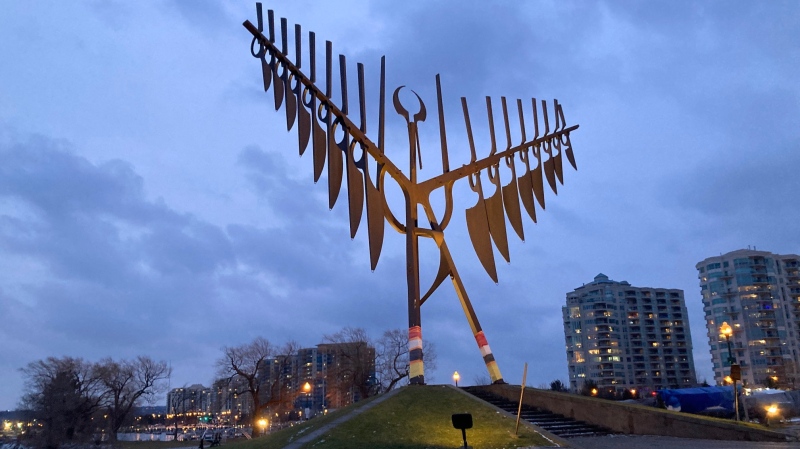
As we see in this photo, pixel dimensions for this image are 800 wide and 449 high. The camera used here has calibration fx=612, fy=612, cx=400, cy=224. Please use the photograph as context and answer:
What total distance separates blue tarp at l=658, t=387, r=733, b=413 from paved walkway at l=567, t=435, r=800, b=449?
1182 centimetres

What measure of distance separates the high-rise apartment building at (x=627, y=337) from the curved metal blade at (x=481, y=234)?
8823 centimetres

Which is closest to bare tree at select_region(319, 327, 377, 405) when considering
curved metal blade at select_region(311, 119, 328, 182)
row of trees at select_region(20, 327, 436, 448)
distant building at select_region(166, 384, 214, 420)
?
row of trees at select_region(20, 327, 436, 448)

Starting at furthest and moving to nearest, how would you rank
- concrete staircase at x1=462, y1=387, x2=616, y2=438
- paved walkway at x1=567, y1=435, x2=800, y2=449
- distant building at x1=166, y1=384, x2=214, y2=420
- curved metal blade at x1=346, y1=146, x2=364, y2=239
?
distant building at x1=166, y1=384, x2=214, y2=420 → curved metal blade at x1=346, y1=146, x2=364, y2=239 → concrete staircase at x1=462, y1=387, x2=616, y2=438 → paved walkway at x1=567, y1=435, x2=800, y2=449

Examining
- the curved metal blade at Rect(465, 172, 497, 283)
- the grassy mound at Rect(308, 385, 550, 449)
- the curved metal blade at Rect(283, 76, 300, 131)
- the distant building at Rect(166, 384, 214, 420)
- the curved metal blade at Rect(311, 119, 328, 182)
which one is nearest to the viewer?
the grassy mound at Rect(308, 385, 550, 449)

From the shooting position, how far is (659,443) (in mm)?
16438

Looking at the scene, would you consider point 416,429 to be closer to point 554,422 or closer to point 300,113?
point 554,422

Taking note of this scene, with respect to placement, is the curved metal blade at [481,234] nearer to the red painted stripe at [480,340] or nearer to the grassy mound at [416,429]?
the red painted stripe at [480,340]

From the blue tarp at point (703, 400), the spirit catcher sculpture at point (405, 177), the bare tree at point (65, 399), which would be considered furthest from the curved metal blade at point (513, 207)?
the bare tree at point (65, 399)

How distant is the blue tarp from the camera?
27812mm

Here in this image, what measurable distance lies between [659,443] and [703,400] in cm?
1411

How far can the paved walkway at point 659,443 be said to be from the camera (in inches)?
604

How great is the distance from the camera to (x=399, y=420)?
1614 centimetres

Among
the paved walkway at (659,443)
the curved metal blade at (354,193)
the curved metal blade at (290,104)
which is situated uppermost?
the curved metal blade at (290,104)

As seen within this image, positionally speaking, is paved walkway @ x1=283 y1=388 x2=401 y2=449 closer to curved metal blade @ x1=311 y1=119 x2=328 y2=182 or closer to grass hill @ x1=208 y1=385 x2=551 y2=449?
grass hill @ x1=208 y1=385 x2=551 y2=449
